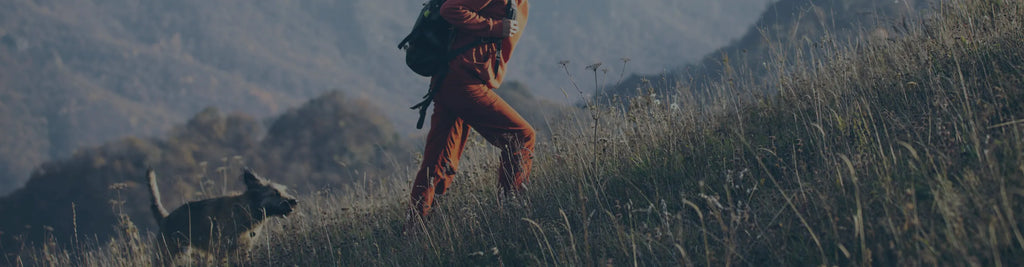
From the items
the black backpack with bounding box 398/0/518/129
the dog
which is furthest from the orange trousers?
the dog

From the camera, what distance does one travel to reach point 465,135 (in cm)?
408

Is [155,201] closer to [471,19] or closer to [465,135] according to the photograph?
[465,135]

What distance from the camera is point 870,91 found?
3.66 meters

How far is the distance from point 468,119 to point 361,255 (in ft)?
3.78

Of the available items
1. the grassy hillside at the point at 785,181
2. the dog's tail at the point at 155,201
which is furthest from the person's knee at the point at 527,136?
the dog's tail at the point at 155,201

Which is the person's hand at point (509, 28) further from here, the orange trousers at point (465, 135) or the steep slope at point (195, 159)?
the steep slope at point (195, 159)

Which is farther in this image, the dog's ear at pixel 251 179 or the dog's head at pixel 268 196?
the dog's ear at pixel 251 179

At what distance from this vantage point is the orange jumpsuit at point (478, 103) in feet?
11.8

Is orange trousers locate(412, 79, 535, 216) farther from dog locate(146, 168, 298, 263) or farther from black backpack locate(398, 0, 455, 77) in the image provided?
dog locate(146, 168, 298, 263)

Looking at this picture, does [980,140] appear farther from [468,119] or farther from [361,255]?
[361,255]

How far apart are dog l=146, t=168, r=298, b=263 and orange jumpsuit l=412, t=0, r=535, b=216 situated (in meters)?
2.01

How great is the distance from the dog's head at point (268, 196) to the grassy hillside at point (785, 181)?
0.16m

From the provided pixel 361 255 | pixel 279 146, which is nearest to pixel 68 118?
pixel 279 146

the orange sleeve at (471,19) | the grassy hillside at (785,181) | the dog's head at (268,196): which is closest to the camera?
the grassy hillside at (785,181)
